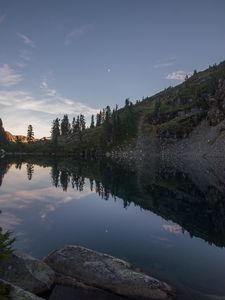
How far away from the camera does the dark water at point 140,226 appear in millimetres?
26281

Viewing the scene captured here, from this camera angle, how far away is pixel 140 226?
4125cm

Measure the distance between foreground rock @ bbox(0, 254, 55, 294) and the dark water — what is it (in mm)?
7994

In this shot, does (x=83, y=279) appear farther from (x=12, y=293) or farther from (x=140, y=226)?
(x=140, y=226)

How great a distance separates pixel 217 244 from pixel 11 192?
46849mm

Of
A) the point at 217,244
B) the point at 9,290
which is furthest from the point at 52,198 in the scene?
the point at 9,290

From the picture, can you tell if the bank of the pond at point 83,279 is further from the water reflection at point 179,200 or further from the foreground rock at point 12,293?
the water reflection at point 179,200

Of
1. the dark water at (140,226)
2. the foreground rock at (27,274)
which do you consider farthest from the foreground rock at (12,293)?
the dark water at (140,226)

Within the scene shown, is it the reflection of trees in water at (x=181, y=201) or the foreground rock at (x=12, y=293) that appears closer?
the foreground rock at (x=12, y=293)

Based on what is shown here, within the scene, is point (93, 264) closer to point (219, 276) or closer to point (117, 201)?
point (219, 276)

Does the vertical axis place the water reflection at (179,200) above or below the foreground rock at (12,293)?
below

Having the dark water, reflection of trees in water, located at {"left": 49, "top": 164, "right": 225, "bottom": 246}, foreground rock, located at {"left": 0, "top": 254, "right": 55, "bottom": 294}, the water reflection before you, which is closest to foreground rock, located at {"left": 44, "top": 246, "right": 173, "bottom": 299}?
foreground rock, located at {"left": 0, "top": 254, "right": 55, "bottom": 294}

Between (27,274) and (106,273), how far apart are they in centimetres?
466

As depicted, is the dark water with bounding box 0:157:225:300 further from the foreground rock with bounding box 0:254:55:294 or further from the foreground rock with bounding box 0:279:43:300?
the foreground rock with bounding box 0:279:43:300

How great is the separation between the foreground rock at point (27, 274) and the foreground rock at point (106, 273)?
5.55 feet
